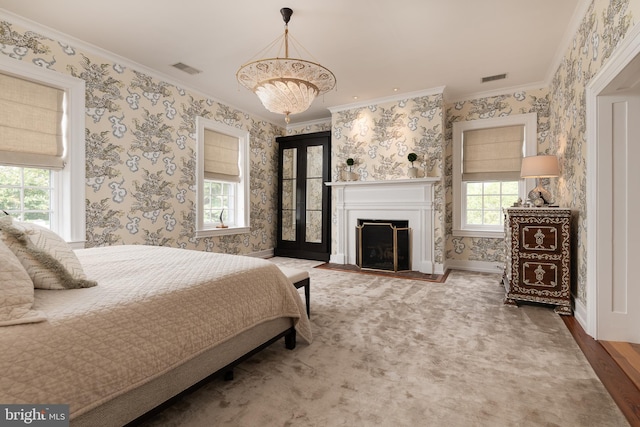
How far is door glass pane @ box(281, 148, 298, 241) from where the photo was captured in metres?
6.04

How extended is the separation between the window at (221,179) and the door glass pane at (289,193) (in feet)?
2.75

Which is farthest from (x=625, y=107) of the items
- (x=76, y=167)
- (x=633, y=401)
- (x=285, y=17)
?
(x=76, y=167)

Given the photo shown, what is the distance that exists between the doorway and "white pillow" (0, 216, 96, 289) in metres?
3.31

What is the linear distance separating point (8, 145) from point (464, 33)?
4.49 meters

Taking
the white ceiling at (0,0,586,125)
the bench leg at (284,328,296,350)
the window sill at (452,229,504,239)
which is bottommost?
the bench leg at (284,328,296,350)

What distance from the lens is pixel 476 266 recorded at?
15.9 feet

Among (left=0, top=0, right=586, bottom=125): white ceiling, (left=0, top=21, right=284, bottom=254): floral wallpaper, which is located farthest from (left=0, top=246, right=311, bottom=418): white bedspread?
(left=0, top=0, right=586, bottom=125): white ceiling

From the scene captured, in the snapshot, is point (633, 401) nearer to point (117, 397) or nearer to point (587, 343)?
point (587, 343)

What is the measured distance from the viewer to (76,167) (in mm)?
3279

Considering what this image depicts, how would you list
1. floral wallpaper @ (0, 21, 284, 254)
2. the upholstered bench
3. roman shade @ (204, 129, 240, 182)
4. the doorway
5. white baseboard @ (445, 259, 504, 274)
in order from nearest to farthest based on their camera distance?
1. the doorway
2. the upholstered bench
3. floral wallpaper @ (0, 21, 284, 254)
4. white baseboard @ (445, 259, 504, 274)
5. roman shade @ (204, 129, 240, 182)

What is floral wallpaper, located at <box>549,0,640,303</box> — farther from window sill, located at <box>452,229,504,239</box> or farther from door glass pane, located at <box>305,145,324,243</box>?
door glass pane, located at <box>305,145,324,243</box>

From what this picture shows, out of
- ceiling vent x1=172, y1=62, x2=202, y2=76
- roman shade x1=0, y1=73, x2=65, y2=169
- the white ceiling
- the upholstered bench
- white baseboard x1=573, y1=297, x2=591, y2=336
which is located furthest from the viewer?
ceiling vent x1=172, y1=62, x2=202, y2=76

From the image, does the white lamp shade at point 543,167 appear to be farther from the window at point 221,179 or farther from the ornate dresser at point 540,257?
the window at point 221,179

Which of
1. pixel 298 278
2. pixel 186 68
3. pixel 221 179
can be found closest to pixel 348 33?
pixel 186 68
